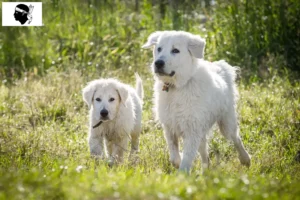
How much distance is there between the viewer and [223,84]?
7.57 meters

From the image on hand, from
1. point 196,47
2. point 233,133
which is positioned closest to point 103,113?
point 196,47

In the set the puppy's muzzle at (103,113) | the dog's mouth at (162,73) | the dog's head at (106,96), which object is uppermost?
the dog's mouth at (162,73)

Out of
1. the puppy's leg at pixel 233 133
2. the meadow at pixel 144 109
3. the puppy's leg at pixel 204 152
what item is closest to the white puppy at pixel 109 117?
the meadow at pixel 144 109

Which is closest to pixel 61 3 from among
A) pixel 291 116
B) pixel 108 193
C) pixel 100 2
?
pixel 100 2

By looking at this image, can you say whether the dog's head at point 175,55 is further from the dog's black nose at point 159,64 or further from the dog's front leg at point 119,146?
the dog's front leg at point 119,146

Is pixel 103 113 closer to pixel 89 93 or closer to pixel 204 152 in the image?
pixel 89 93

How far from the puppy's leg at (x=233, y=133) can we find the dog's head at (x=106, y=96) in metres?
1.24

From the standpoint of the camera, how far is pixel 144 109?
10.1m

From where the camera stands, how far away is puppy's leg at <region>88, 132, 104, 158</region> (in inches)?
299

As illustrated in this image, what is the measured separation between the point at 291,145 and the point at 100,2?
23.4ft

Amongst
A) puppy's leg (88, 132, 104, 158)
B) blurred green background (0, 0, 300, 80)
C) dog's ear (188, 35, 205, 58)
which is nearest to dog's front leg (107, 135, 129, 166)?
puppy's leg (88, 132, 104, 158)

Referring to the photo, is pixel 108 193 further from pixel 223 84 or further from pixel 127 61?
pixel 127 61

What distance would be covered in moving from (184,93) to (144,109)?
317cm

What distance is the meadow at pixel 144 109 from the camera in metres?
4.93
